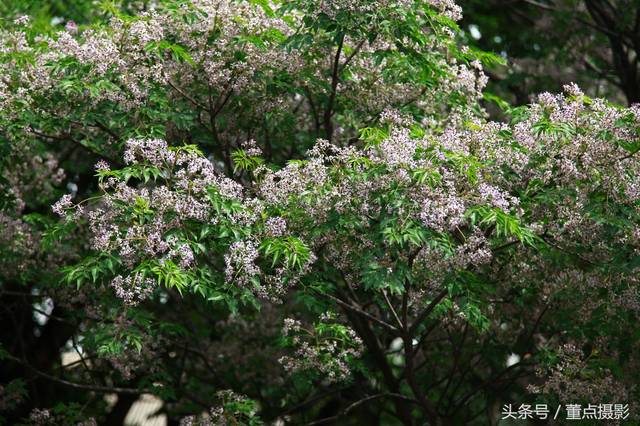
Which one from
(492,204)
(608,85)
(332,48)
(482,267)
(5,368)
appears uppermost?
(608,85)

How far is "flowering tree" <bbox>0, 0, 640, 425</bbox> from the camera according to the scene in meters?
6.81

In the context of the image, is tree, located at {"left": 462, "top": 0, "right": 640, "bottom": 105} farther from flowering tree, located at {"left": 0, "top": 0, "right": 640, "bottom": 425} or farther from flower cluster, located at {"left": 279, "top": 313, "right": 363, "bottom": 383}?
flower cluster, located at {"left": 279, "top": 313, "right": 363, "bottom": 383}

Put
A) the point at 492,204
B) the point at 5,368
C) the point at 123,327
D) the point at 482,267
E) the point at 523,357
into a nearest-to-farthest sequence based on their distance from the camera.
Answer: the point at 492,204, the point at 123,327, the point at 482,267, the point at 523,357, the point at 5,368

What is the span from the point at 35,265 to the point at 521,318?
5555 millimetres

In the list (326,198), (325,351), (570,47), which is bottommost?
(325,351)

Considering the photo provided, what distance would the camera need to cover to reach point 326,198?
704 centimetres

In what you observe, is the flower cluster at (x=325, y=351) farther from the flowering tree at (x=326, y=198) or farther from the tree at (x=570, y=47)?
the tree at (x=570, y=47)

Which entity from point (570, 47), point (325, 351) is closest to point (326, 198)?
point (325, 351)

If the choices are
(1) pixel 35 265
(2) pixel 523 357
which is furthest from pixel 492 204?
(1) pixel 35 265

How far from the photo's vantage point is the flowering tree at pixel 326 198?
22.3ft

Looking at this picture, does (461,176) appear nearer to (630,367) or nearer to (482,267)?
(482,267)

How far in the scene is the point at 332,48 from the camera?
361 inches

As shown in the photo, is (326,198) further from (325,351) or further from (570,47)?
(570,47)

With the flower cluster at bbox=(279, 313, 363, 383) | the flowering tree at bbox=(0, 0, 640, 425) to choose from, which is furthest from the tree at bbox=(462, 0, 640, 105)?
the flower cluster at bbox=(279, 313, 363, 383)
